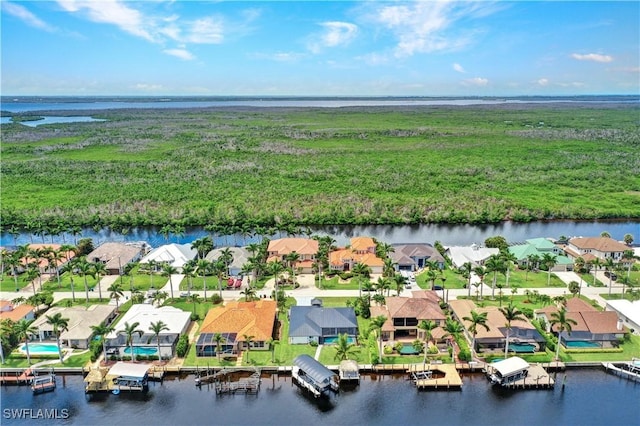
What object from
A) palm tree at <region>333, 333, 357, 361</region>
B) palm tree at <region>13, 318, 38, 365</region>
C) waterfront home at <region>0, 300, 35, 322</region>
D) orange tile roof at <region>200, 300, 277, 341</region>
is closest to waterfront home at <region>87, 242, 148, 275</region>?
waterfront home at <region>0, 300, 35, 322</region>

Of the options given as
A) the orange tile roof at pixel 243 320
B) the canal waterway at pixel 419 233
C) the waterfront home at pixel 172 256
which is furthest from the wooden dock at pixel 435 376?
the canal waterway at pixel 419 233

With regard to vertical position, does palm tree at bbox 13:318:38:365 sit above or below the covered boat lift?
above

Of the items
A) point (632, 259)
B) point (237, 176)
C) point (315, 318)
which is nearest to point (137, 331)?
point (315, 318)

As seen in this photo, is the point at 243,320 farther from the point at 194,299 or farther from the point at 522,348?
the point at 522,348

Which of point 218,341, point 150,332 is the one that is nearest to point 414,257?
point 218,341

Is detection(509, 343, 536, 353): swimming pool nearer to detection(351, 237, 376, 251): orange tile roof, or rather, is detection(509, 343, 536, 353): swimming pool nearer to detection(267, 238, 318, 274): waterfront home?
detection(351, 237, 376, 251): orange tile roof

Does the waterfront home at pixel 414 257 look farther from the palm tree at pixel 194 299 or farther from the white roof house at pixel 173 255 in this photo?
the white roof house at pixel 173 255
